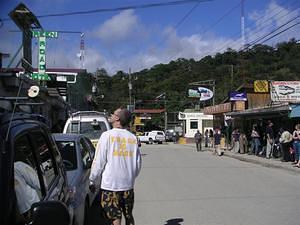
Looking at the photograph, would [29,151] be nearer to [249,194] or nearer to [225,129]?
[249,194]

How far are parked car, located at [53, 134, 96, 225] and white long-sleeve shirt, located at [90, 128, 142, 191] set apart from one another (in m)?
0.49

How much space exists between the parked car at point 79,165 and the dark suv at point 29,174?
1986 millimetres

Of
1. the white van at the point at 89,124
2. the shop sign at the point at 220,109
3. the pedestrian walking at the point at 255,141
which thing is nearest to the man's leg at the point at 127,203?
the white van at the point at 89,124

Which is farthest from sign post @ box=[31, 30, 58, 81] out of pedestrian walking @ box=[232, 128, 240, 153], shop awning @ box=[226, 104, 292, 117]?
pedestrian walking @ box=[232, 128, 240, 153]

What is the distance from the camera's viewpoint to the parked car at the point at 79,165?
6777 millimetres

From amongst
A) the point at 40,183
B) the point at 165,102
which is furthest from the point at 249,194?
the point at 165,102

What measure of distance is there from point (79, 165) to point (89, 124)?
29.0ft

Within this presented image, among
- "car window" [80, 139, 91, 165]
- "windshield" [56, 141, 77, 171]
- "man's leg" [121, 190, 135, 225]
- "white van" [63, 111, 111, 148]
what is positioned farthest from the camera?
"white van" [63, 111, 111, 148]

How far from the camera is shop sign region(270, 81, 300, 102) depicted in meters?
A: 30.8

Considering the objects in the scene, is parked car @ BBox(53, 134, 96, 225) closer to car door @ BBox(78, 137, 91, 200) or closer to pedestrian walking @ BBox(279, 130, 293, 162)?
car door @ BBox(78, 137, 91, 200)

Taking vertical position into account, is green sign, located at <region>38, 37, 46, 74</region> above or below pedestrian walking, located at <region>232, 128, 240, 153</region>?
above

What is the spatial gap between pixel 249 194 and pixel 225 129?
31.9m

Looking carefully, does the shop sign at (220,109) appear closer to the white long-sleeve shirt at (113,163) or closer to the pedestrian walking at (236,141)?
the pedestrian walking at (236,141)

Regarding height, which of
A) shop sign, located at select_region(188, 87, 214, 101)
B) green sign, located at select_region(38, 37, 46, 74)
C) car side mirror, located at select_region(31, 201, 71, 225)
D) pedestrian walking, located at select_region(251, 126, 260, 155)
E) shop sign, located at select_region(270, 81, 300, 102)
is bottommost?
car side mirror, located at select_region(31, 201, 71, 225)
